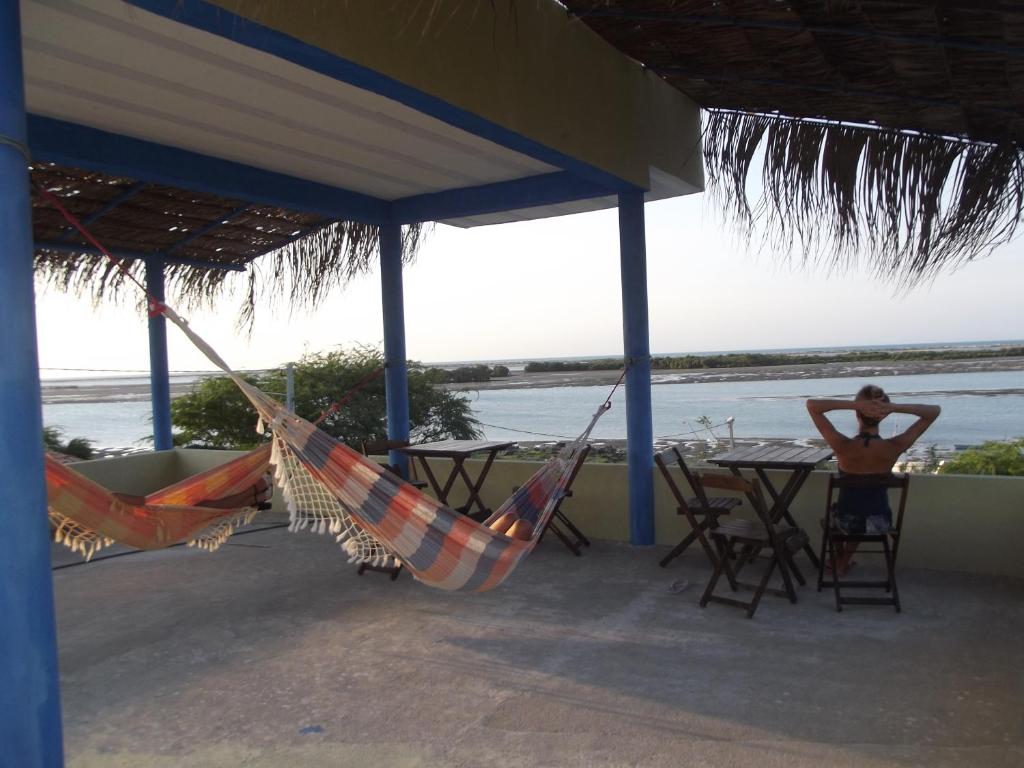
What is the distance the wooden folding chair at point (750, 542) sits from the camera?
3264 mm

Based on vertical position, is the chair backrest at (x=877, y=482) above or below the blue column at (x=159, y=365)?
below

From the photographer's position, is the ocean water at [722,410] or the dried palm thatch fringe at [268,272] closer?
the dried palm thatch fringe at [268,272]

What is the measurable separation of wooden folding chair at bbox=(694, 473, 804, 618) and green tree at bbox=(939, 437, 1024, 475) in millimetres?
2135

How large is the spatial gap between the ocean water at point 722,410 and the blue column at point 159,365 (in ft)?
29.7

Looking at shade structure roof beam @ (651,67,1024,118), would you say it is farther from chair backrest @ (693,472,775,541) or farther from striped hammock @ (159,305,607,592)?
striped hammock @ (159,305,607,592)

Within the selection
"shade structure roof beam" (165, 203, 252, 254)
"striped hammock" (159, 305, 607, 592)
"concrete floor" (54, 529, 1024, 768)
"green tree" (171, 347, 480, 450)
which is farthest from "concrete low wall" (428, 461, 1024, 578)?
"green tree" (171, 347, 480, 450)

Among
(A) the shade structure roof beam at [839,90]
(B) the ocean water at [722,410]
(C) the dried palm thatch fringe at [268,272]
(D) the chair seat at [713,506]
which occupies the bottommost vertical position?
(B) the ocean water at [722,410]

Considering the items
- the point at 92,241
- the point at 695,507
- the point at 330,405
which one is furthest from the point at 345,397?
the point at 330,405

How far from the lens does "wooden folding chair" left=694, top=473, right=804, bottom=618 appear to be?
326 centimetres

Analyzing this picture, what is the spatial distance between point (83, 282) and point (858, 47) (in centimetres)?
585

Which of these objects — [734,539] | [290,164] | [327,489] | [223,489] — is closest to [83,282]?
[290,164]

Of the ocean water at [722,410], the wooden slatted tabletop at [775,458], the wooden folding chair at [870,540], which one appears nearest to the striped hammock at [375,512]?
the wooden slatted tabletop at [775,458]

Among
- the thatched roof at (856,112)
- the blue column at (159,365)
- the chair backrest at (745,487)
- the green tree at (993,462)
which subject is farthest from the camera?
the blue column at (159,365)

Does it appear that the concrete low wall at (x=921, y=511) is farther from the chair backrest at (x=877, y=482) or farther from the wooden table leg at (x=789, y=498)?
the chair backrest at (x=877, y=482)
